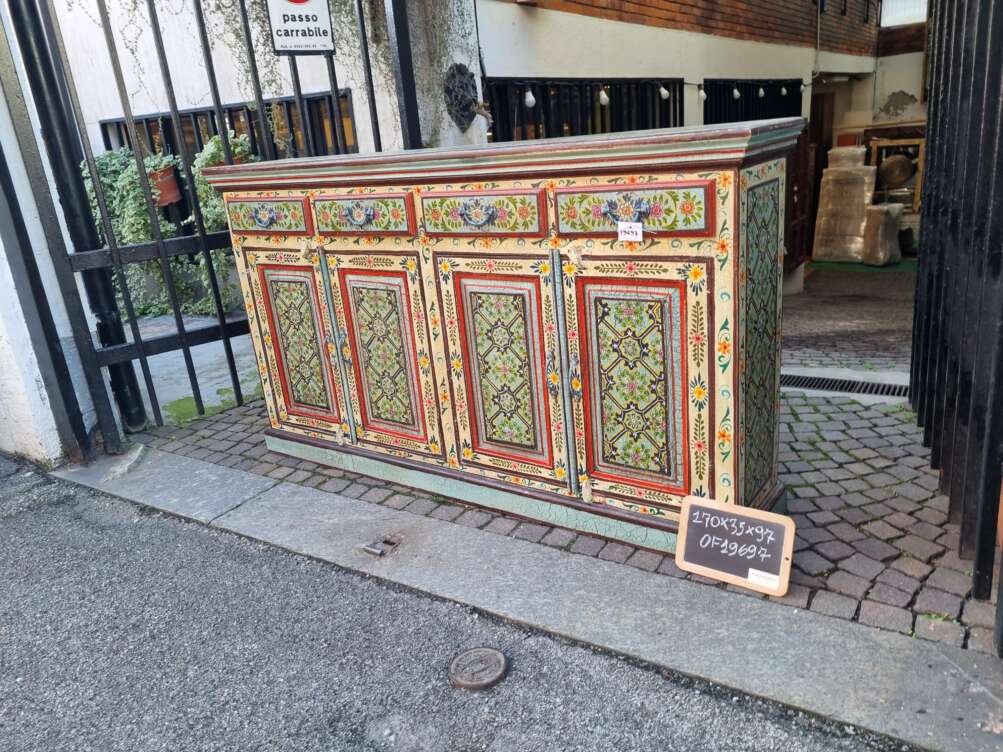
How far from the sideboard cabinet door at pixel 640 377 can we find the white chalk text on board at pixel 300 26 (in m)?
2.90

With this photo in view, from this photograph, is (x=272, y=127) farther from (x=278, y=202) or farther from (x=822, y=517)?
(x=822, y=517)

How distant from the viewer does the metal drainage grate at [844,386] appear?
5.25 metres

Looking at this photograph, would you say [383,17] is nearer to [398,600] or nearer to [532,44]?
[532,44]

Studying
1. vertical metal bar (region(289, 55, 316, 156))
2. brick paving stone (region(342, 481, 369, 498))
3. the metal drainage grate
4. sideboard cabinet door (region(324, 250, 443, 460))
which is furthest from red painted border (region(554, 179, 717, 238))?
the metal drainage grate

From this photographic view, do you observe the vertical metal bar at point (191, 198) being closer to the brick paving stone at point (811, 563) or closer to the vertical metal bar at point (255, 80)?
the vertical metal bar at point (255, 80)

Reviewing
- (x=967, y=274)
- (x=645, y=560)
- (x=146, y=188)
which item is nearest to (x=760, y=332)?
(x=967, y=274)

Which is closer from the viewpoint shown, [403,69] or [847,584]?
[847,584]

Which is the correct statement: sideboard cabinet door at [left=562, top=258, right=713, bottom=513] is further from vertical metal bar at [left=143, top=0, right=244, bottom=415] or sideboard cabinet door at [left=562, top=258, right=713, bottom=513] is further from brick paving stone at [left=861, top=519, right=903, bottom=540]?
vertical metal bar at [left=143, top=0, right=244, bottom=415]

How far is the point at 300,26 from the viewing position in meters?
4.93

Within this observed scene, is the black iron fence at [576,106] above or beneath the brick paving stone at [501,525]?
above

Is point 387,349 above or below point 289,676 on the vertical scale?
above

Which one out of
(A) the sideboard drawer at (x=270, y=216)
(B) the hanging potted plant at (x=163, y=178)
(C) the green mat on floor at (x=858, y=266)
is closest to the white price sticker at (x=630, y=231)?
(A) the sideboard drawer at (x=270, y=216)

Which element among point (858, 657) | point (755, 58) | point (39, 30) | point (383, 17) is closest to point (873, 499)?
point (858, 657)

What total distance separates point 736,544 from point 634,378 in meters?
0.82
